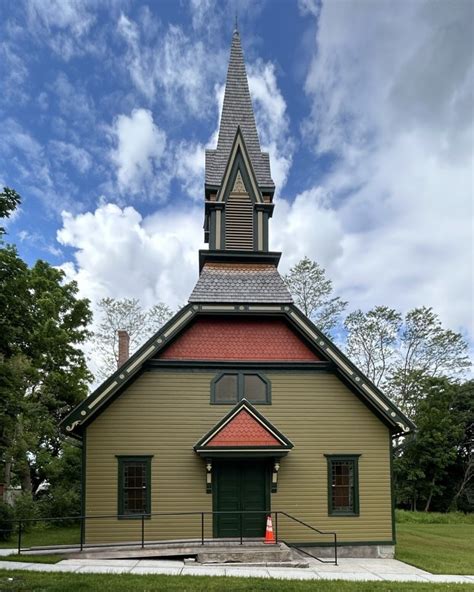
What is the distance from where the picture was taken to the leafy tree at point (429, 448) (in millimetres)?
36812

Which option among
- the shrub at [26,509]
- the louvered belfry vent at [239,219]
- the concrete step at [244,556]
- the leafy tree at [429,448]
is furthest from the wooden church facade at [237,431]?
the leafy tree at [429,448]

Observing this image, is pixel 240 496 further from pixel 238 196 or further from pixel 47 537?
pixel 238 196

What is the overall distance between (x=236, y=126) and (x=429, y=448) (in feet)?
88.8

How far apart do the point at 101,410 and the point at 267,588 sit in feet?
22.9

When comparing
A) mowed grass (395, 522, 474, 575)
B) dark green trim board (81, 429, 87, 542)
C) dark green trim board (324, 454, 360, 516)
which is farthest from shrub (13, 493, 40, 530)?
mowed grass (395, 522, 474, 575)

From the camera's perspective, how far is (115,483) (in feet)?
47.9

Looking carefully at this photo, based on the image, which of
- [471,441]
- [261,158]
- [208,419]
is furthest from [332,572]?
[471,441]

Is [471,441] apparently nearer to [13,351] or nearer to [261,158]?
[261,158]

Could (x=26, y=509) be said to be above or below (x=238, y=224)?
below

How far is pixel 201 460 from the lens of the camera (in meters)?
14.9

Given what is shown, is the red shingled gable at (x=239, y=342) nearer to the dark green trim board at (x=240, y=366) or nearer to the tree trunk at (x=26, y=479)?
the dark green trim board at (x=240, y=366)

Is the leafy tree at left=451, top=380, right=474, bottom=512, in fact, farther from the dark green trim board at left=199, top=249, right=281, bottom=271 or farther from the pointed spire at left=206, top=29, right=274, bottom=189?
the pointed spire at left=206, top=29, right=274, bottom=189

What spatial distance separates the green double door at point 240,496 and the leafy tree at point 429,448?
24.2 metres

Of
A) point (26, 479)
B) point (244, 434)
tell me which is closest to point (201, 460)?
point (244, 434)
